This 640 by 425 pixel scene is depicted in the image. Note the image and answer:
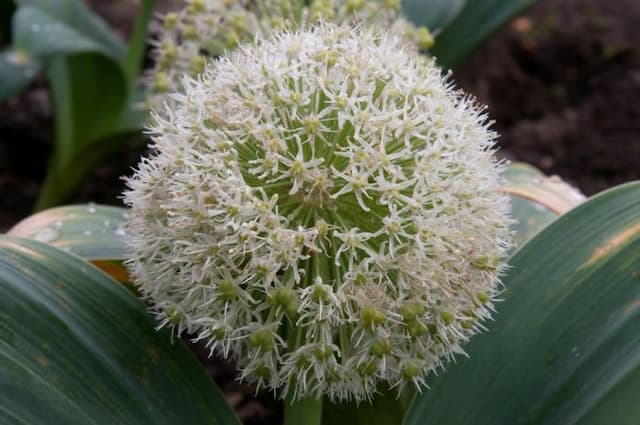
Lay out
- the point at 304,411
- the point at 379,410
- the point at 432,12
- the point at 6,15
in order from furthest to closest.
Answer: the point at 6,15 < the point at 432,12 < the point at 379,410 < the point at 304,411

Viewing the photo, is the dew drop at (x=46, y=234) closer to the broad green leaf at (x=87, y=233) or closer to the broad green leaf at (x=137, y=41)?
the broad green leaf at (x=87, y=233)

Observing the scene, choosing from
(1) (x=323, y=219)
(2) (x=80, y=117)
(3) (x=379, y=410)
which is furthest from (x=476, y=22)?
(1) (x=323, y=219)

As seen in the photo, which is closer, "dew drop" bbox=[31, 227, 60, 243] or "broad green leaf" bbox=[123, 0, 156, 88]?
"dew drop" bbox=[31, 227, 60, 243]

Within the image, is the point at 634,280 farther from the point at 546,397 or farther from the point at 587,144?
the point at 587,144

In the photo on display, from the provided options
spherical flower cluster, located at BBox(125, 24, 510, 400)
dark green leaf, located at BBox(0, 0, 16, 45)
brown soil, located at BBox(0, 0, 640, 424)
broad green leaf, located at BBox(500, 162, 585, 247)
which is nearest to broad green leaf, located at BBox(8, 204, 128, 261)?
spherical flower cluster, located at BBox(125, 24, 510, 400)

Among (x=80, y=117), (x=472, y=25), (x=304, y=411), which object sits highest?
(x=472, y=25)

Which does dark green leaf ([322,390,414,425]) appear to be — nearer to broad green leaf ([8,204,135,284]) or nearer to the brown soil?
broad green leaf ([8,204,135,284])

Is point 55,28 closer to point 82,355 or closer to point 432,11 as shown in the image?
point 432,11
